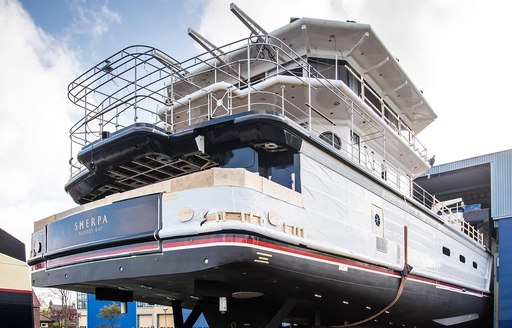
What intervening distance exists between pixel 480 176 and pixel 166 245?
52.3 feet

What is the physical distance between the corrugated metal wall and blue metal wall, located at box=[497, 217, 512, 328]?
1.19 feet

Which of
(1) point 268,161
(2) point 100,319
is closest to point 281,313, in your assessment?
(1) point 268,161

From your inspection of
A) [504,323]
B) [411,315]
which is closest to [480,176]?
[504,323]

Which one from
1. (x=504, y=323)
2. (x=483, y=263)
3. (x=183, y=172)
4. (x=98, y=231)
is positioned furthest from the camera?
(x=483, y=263)

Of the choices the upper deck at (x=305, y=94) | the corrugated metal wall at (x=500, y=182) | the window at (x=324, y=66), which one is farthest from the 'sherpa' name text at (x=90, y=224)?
the corrugated metal wall at (x=500, y=182)

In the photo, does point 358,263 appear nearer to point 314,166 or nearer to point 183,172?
point 314,166

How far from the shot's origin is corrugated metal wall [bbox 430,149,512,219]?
52.7 feet

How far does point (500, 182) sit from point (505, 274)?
312cm

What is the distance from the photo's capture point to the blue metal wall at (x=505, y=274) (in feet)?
48.4

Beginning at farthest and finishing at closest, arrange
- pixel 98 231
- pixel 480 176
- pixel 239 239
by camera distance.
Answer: pixel 480 176 → pixel 98 231 → pixel 239 239

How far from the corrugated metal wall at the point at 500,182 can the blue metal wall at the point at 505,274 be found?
362 millimetres

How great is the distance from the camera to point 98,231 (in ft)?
22.8

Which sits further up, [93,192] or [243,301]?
[93,192]

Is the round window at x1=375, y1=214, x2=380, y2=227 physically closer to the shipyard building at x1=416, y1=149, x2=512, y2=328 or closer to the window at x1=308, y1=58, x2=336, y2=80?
the window at x1=308, y1=58, x2=336, y2=80
